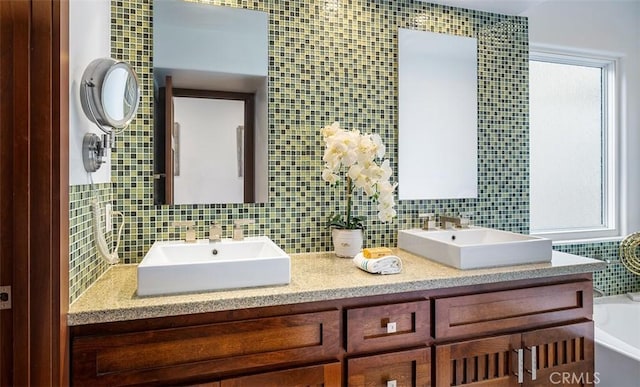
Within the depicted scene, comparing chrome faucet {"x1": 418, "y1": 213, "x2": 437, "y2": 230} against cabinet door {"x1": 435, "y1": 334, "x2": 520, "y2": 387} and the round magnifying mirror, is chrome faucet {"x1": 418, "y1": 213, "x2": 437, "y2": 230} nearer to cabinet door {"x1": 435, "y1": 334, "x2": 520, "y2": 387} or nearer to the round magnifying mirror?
cabinet door {"x1": 435, "y1": 334, "x2": 520, "y2": 387}

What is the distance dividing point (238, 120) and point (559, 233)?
2.23 meters

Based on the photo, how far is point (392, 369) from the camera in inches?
55.4

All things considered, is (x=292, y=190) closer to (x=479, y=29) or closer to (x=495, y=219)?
(x=495, y=219)

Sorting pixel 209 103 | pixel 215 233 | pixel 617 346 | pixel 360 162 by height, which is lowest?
pixel 617 346

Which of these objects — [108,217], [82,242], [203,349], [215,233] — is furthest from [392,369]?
[108,217]

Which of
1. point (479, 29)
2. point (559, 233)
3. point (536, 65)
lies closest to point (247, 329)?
point (479, 29)

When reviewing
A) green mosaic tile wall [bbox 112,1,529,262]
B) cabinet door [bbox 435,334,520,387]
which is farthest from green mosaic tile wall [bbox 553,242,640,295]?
cabinet door [bbox 435,334,520,387]

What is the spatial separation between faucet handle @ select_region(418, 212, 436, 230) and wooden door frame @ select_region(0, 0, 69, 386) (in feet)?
5.41

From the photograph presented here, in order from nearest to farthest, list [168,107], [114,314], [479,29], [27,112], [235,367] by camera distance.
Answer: [27,112]
[114,314]
[235,367]
[168,107]
[479,29]

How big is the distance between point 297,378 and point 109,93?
117cm

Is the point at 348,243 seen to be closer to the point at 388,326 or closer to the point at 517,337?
the point at 388,326

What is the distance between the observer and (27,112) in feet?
3.29

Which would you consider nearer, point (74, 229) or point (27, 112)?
point (27, 112)

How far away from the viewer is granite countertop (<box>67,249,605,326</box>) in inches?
45.0
